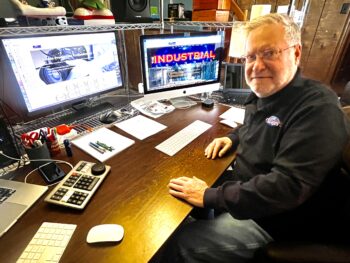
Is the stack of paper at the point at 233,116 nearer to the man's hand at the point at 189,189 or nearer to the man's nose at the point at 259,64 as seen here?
the man's nose at the point at 259,64

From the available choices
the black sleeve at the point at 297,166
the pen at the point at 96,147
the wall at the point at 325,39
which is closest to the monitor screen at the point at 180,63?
the pen at the point at 96,147

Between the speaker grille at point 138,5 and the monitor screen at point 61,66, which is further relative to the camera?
the speaker grille at point 138,5

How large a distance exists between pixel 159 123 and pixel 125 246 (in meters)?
0.80

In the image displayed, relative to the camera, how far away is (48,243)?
633 mm

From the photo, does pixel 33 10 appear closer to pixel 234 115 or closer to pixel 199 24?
pixel 199 24

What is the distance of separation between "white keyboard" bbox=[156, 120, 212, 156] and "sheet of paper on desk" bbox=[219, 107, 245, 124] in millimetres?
178

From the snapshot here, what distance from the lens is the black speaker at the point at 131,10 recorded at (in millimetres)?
1620

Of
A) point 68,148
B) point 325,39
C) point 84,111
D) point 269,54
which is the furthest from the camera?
point 325,39

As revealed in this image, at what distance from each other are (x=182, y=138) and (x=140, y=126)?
0.89ft

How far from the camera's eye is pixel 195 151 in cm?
108

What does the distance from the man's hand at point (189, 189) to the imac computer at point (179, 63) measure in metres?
0.74

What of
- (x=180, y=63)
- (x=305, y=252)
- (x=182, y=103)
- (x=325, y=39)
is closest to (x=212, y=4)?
(x=180, y=63)

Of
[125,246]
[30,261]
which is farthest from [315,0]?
[30,261]

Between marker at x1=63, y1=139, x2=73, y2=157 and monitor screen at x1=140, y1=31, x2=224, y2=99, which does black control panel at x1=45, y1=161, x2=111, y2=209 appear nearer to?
marker at x1=63, y1=139, x2=73, y2=157
